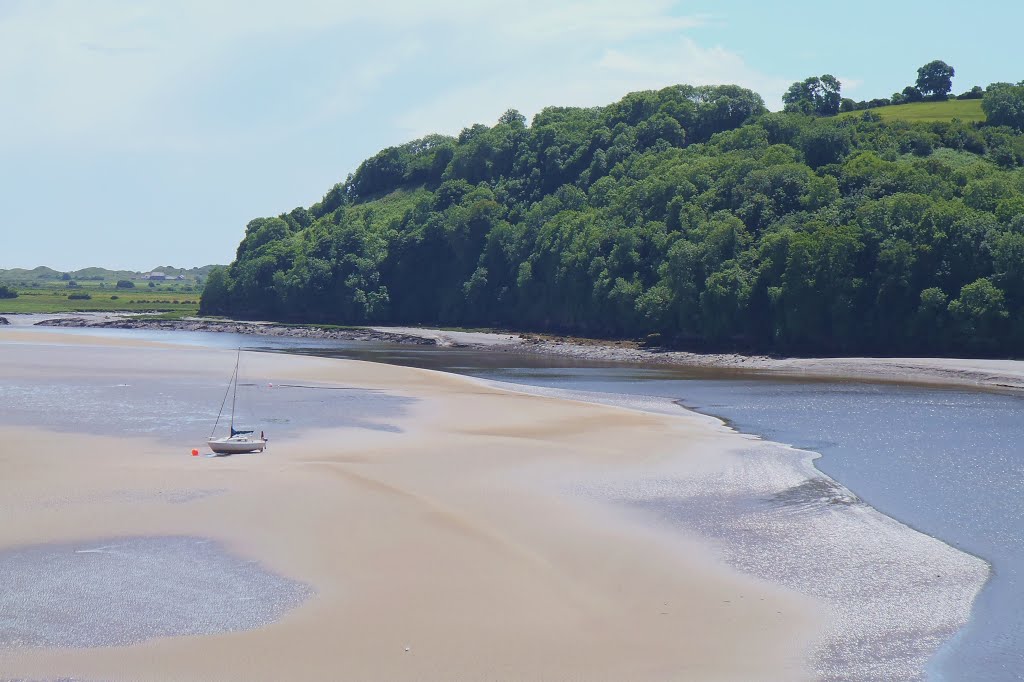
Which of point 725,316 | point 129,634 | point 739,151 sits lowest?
point 129,634

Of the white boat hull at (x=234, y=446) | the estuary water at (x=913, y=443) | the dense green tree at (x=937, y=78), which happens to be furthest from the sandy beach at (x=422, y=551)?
the dense green tree at (x=937, y=78)

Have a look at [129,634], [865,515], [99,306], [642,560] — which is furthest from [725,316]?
[99,306]

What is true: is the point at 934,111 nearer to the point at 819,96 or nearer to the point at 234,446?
the point at 819,96

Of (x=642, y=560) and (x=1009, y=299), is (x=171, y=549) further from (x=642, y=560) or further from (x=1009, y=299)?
(x=1009, y=299)

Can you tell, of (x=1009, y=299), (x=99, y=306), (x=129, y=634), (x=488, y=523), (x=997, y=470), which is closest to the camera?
(x=129, y=634)

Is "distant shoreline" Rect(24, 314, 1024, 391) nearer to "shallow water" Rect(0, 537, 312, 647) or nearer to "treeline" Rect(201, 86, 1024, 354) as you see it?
"treeline" Rect(201, 86, 1024, 354)

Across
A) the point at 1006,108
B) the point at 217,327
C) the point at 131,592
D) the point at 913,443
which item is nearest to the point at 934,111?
the point at 1006,108

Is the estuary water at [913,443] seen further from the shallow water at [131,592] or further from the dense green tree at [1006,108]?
the dense green tree at [1006,108]
